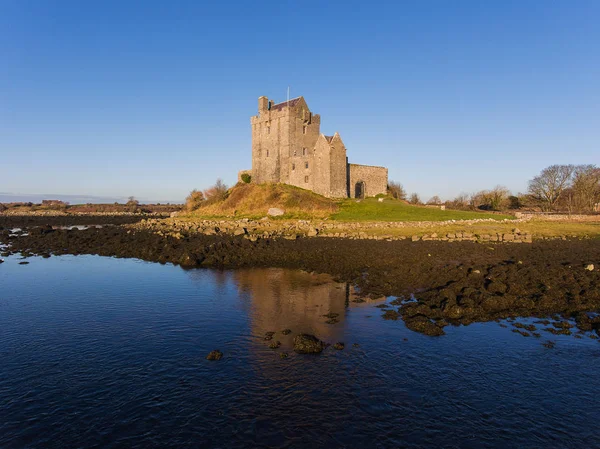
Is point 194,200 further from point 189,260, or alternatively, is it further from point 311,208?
point 189,260

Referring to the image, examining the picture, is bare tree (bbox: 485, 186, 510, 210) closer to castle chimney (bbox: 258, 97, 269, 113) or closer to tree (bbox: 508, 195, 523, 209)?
tree (bbox: 508, 195, 523, 209)

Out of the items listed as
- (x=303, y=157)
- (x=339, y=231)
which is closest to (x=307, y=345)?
(x=339, y=231)

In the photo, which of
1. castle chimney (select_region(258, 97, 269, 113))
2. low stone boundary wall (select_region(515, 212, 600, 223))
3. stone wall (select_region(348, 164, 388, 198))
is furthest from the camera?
castle chimney (select_region(258, 97, 269, 113))

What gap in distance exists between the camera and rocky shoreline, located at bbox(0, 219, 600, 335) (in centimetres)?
1485

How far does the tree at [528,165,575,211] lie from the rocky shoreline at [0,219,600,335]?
4646 cm

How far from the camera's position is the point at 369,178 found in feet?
194

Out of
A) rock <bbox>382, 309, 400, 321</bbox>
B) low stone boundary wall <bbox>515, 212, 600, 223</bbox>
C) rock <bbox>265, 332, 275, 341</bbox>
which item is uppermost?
low stone boundary wall <bbox>515, 212, 600, 223</bbox>

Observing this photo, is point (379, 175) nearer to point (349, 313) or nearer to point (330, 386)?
point (349, 313)

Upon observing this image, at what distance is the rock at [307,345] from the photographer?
11.4 meters

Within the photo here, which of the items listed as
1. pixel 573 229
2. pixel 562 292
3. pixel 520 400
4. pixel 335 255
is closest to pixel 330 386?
pixel 520 400

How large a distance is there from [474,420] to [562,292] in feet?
36.0

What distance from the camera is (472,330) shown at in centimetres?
1309

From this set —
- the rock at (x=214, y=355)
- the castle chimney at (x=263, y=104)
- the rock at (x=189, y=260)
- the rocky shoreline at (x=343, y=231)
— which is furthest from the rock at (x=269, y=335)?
the castle chimney at (x=263, y=104)

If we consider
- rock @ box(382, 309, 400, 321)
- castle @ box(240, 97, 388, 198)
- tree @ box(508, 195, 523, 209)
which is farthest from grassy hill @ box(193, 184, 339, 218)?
tree @ box(508, 195, 523, 209)
